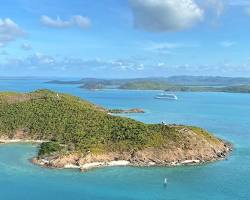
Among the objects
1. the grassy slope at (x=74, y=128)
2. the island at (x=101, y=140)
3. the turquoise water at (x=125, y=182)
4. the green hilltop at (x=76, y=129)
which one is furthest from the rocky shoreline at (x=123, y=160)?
the turquoise water at (x=125, y=182)

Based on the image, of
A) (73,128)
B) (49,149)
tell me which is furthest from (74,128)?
(49,149)

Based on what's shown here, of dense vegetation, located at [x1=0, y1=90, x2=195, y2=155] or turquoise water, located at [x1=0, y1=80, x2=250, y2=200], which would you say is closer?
turquoise water, located at [x1=0, y1=80, x2=250, y2=200]

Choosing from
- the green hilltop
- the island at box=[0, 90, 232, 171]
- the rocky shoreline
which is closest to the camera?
the rocky shoreline

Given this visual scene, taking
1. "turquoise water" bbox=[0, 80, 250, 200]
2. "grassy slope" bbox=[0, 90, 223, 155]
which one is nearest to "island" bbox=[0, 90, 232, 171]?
"grassy slope" bbox=[0, 90, 223, 155]

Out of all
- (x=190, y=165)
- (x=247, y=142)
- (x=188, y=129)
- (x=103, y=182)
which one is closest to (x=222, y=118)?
(x=247, y=142)

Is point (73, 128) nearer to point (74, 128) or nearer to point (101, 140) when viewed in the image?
point (74, 128)

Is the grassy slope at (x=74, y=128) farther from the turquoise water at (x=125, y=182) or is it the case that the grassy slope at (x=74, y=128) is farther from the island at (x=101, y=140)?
the turquoise water at (x=125, y=182)

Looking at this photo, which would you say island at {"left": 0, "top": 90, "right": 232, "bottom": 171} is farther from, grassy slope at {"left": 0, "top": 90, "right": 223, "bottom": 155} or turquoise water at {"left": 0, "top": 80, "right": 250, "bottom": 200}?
turquoise water at {"left": 0, "top": 80, "right": 250, "bottom": 200}

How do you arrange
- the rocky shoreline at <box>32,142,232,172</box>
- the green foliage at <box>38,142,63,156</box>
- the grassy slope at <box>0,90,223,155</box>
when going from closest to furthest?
the rocky shoreline at <box>32,142,232,172</box>, the green foliage at <box>38,142,63,156</box>, the grassy slope at <box>0,90,223,155</box>
